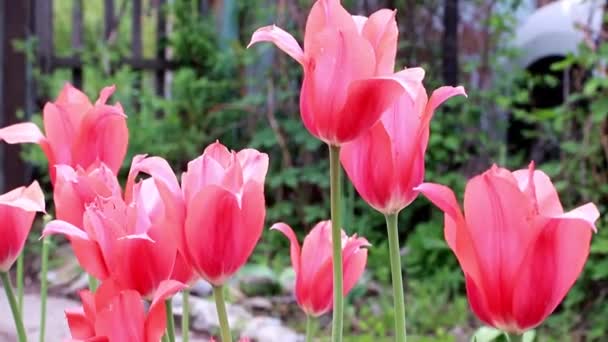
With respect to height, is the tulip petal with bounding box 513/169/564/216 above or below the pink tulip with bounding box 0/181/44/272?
above

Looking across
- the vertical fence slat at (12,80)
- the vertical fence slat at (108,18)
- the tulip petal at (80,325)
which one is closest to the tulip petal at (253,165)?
the tulip petal at (80,325)

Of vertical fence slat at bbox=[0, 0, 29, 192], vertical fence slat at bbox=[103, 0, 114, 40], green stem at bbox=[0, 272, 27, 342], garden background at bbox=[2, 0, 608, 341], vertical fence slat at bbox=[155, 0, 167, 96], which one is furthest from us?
vertical fence slat at bbox=[155, 0, 167, 96]

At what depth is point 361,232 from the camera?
3170 mm

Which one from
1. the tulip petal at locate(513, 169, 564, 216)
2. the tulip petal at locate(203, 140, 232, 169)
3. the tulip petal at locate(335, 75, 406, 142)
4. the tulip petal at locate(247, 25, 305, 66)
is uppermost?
the tulip petal at locate(247, 25, 305, 66)

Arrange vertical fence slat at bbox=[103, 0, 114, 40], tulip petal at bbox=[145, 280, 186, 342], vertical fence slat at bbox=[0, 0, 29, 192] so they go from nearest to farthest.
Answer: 1. tulip petal at bbox=[145, 280, 186, 342]
2. vertical fence slat at bbox=[0, 0, 29, 192]
3. vertical fence slat at bbox=[103, 0, 114, 40]

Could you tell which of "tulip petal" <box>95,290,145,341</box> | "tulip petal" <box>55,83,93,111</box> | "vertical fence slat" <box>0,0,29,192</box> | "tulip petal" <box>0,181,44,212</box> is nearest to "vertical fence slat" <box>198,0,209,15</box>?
"vertical fence slat" <box>0,0,29,192</box>

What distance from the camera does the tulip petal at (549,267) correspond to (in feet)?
1.29

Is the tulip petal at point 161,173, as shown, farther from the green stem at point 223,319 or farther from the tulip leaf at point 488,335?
the tulip leaf at point 488,335

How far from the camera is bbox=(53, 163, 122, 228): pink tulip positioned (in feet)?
1.51

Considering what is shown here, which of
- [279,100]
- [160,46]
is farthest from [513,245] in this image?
[160,46]

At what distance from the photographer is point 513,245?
40 centimetres

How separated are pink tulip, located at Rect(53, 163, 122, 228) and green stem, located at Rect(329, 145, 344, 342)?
12 cm

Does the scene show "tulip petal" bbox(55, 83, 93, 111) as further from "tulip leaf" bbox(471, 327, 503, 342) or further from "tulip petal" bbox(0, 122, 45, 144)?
"tulip leaf" bbox(471, 327, 503, 342)

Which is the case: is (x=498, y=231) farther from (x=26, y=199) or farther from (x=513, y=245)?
(x=26, y=199)
